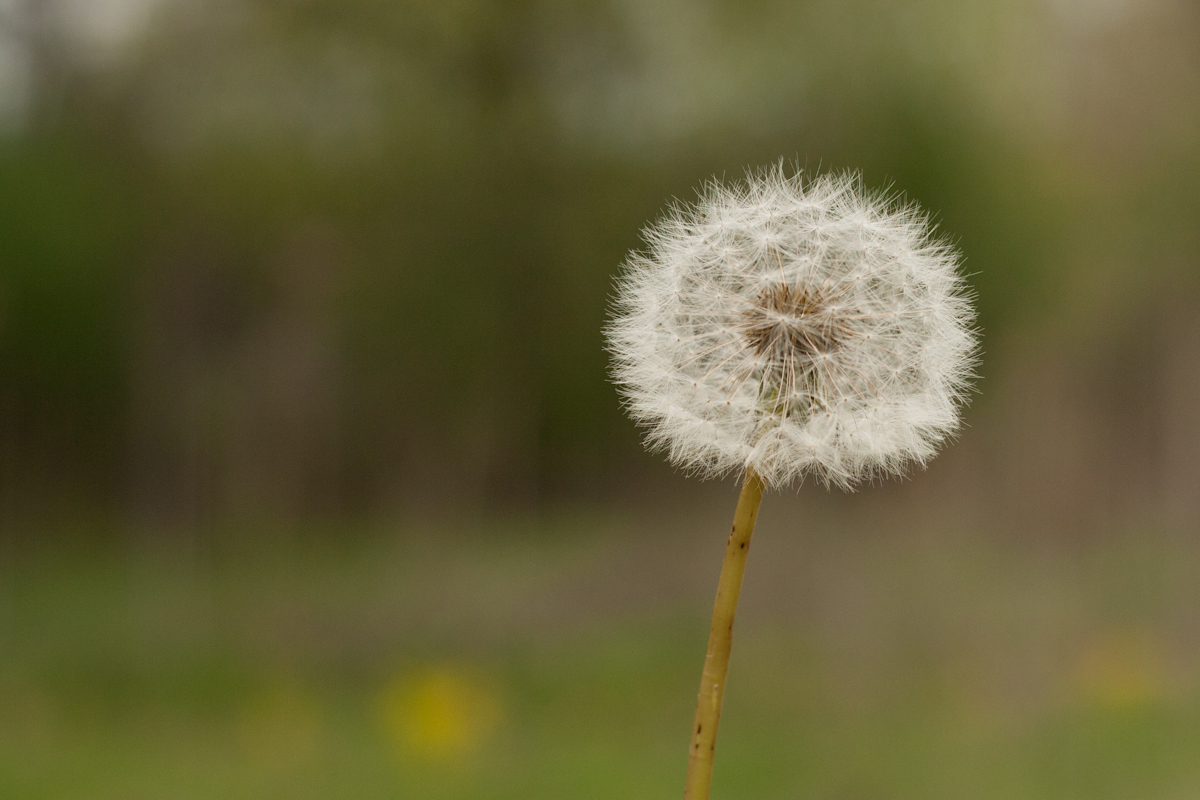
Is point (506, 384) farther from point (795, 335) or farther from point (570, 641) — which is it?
point (795, 335)

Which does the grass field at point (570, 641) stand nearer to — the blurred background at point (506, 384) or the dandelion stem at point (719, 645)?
the blurred background at point (506, 384)

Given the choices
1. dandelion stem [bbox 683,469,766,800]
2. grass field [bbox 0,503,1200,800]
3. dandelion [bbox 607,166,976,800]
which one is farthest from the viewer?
grass field [bbox 0,503,1200,800]

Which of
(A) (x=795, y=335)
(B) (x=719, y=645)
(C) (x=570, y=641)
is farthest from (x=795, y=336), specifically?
(C) (x=570, y=641)

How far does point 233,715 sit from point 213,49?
3.73 meters

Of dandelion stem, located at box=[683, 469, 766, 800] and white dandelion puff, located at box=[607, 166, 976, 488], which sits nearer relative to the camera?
dandelion stem, located at box=[683, 469, 766, 800]

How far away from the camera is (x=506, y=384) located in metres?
6.14

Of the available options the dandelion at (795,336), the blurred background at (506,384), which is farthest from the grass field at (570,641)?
the dandelion at (795,336)

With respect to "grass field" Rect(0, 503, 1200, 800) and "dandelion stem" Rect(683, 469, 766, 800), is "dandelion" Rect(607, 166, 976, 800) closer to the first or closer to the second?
"dandelion stem" Rect(683, 469, 766, 800)

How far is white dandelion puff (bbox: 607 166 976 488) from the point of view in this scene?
36.4 inches

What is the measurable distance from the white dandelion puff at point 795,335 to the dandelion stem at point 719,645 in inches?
4.7

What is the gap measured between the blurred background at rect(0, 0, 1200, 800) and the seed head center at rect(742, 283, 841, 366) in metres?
4.33

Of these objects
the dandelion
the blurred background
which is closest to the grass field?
the blurred background

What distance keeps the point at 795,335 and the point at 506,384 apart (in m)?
5.26

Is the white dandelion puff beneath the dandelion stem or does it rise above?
above
